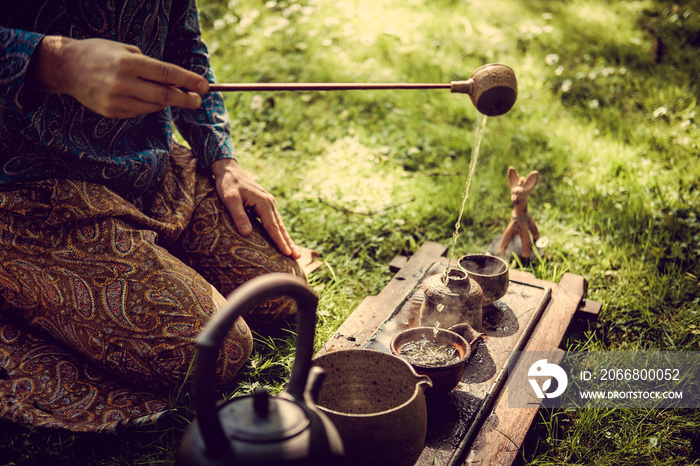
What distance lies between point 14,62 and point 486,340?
2.11m

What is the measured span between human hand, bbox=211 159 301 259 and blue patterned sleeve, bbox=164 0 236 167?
9cm

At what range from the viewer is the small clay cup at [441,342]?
81.8 inches

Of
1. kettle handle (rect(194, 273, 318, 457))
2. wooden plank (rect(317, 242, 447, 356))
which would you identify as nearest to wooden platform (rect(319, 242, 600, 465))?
wooden plank (rect(317, 242, 447, 356))

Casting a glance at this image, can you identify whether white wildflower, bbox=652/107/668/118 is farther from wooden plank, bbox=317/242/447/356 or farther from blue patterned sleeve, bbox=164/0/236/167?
blue patterned sleeve, bbox=164/0/236/167

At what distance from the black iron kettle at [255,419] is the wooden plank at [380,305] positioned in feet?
3.23

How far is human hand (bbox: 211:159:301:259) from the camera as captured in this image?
2.78 meters

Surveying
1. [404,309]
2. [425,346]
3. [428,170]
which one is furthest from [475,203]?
[425,346]

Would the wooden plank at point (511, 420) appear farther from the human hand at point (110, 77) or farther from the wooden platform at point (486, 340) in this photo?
the human hand at point (110, 77)

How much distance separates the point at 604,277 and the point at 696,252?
61 cm

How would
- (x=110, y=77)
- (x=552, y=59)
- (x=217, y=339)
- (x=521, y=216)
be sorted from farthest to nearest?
→ 1. (x=552, y=59)
2. (x=521, y=216)
3. (x=110, y=77)
4. (x=217, y=339)

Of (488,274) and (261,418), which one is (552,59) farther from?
(261,418)

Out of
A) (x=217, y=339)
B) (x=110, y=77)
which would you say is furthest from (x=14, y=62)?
(x=217, y=339)

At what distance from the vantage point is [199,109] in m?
2.94

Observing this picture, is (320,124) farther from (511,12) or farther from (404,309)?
(511,12)
